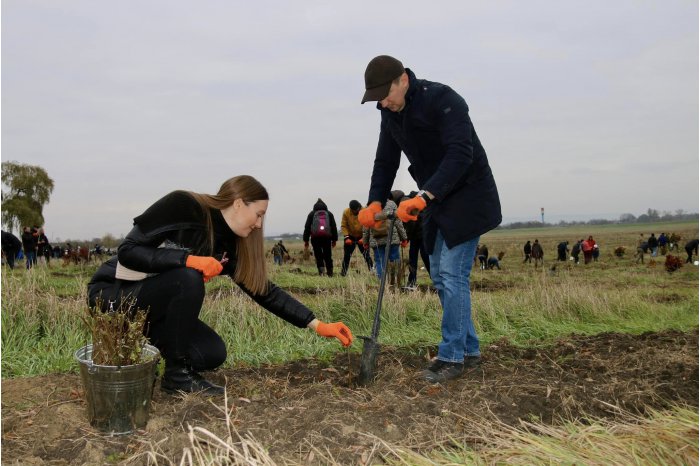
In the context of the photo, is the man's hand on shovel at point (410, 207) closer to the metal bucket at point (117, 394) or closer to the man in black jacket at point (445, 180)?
the man in black jacket at point (445, 180)

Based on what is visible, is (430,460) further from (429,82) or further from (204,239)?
(429,82)

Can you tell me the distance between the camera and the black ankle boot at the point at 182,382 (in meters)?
3.26

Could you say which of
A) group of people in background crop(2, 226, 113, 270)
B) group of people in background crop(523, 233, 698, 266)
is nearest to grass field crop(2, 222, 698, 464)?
group of people in background crop(2, 226, 113, 270)

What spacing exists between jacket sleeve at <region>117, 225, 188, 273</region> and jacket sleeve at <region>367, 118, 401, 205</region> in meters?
1.53

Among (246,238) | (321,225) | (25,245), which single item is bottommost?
(25,245)

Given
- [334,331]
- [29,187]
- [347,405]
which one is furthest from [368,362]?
[29,187]

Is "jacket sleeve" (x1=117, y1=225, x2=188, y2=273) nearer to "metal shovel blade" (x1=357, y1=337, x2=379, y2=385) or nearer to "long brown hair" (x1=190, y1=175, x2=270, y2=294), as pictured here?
"long brown hair" (x1=190, y1=175, x2=270, y2=294)

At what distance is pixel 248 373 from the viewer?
3.85m

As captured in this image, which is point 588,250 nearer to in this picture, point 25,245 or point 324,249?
point 324,249

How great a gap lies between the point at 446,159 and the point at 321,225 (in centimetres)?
766

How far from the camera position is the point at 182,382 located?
327 cm

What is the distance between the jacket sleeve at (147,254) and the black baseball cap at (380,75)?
56.2 inches

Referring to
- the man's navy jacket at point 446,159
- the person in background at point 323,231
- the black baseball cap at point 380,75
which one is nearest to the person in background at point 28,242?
the person in background at point 323,231

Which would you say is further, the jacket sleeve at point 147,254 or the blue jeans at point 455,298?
the blue jeans at point 455,298
